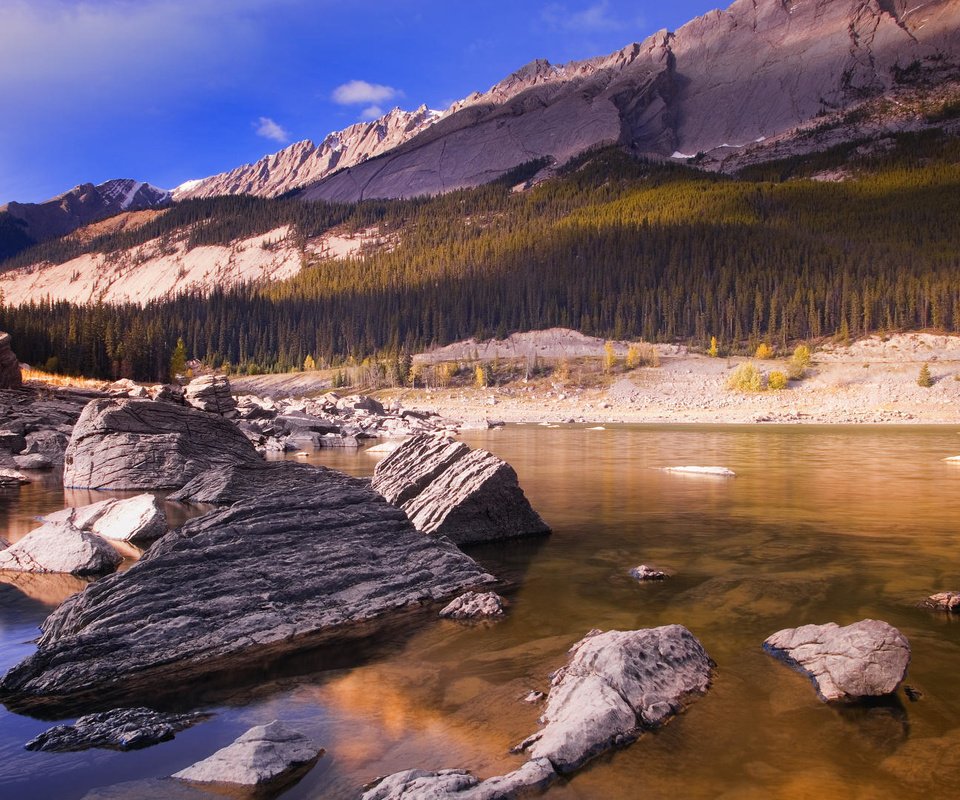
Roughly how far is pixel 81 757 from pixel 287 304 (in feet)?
595

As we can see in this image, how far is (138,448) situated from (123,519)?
9909 mm

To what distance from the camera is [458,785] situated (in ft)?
16.1

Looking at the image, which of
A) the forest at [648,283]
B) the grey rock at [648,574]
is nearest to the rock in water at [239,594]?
the grey rock at [648,574]

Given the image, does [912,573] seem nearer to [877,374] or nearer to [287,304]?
[877,374]

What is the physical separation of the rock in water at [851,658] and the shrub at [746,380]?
85.3m

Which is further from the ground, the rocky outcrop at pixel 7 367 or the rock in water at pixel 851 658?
the rocky outcrop at pixel 7 367

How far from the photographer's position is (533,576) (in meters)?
12.1

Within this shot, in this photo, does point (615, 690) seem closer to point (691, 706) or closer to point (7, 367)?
Result: point (691, 706)

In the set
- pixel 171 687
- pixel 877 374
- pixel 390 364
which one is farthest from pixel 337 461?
pixel 390 364

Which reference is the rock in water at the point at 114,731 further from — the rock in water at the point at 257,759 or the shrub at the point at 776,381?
the shrub at the point at 776,381

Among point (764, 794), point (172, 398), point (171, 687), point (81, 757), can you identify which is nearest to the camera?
point (764, 794)

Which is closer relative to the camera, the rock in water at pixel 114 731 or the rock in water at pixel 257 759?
the rock in water at pixel 257 759

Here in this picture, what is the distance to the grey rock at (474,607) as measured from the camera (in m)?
9.73

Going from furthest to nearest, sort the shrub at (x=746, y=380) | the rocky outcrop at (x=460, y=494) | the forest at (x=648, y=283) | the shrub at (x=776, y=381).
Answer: the forest at (x=648, y=283) → the shrub at (x=746, y=380) → the shrub at (x=776, y=381) → the rocky outcrop at (x=460, y=494)
